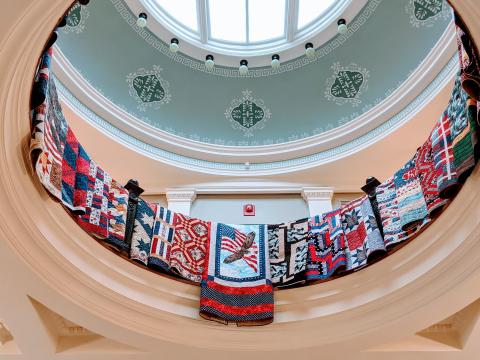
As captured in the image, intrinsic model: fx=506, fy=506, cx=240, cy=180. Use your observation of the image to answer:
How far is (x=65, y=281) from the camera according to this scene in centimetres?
519

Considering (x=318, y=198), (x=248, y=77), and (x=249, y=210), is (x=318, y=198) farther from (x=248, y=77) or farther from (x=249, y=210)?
(x=248, y=77)

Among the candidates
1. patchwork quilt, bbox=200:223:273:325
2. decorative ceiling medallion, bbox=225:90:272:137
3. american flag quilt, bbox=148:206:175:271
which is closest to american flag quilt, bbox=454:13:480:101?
patchwork quilt, bbox=200:223:273:325

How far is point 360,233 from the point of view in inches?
253

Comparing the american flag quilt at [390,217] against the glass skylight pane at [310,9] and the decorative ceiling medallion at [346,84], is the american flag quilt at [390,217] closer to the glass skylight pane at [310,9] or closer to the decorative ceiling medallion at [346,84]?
the decorative ceiling medallion at [346,84]

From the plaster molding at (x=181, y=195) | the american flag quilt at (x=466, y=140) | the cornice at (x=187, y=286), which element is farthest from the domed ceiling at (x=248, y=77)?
the cornice at (x=187, y=286)

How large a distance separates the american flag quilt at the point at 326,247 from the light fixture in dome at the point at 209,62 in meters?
3.86

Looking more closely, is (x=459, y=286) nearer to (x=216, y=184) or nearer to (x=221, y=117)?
(x=216, y=184)

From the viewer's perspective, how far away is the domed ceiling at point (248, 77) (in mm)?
8453

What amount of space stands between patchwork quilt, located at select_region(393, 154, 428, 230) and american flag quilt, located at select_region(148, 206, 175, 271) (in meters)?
2.89

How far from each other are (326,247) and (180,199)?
3147 millimetres

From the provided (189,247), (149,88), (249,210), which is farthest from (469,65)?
(149,88)

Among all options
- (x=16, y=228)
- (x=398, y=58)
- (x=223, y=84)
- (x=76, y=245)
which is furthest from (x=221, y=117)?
(x=16, y=228)

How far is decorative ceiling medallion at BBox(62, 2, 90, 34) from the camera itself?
8.30 metres

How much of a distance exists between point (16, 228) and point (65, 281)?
0.80 meters
